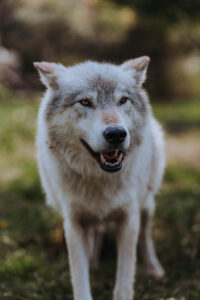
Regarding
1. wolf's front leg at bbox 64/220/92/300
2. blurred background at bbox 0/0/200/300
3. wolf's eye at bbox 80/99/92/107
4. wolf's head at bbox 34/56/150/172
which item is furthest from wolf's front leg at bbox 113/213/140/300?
wolf's eye at bbox 80/99/92/107

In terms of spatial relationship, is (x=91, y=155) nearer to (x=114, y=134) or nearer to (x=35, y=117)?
(x=114, y=134)

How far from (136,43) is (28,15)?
11.4 feet

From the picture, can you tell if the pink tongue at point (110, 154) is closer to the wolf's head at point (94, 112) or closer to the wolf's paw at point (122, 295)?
the wolf's head at point (94, 112)

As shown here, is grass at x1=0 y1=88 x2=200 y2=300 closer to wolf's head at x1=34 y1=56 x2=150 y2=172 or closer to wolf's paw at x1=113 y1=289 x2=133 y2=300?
wolf's paw at x1=113 y1=289 x2=133 y2=300

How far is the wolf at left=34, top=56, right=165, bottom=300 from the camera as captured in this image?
3002mm

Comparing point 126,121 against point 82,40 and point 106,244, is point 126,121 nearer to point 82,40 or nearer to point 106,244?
point 106,244

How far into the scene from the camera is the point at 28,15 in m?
11.9

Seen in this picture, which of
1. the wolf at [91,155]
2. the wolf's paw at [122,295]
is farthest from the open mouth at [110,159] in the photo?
the wolf's paw at [122,295]

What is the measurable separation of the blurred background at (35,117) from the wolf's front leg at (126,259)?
351mm

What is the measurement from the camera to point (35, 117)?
864 cm

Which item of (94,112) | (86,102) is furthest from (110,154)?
(86,102)

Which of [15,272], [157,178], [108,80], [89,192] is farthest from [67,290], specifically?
[108,80]

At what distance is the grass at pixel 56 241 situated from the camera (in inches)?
141

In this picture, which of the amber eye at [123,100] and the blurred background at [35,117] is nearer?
the amber eye at [123,100]
